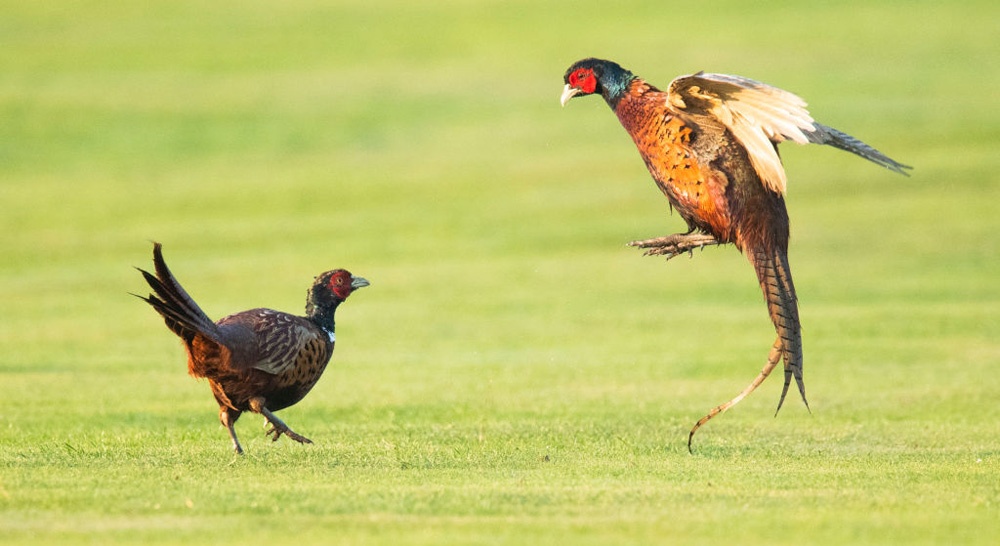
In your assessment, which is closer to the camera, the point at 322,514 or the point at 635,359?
the point at 322,514

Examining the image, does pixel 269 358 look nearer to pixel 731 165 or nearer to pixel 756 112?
pixel 731 165

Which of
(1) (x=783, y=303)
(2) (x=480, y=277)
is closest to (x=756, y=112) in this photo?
(1) (x=783, y=303)

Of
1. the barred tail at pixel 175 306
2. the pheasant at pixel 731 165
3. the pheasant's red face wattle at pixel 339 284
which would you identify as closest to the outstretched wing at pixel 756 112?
the pheasant at pixel 731 165

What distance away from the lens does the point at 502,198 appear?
30250mm

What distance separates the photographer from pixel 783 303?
32.5ft

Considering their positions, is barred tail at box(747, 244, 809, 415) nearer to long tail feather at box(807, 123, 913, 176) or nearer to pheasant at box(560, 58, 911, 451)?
pheasant at box(560, 58, 911, 451)

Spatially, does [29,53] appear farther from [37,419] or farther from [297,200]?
[37,419]

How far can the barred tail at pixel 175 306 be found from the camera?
941 cm

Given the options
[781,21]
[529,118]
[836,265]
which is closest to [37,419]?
[836,265]

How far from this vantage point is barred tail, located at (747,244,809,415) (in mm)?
9797

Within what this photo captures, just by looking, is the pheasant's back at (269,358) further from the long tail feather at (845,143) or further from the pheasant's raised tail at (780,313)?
the long tail feather at (845,143)

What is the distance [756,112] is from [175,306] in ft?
12.1

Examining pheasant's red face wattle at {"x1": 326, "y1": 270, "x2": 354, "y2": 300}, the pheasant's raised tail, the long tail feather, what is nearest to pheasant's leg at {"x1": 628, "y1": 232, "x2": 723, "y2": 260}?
the pheasant's raised tail

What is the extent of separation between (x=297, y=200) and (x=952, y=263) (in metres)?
12.6
